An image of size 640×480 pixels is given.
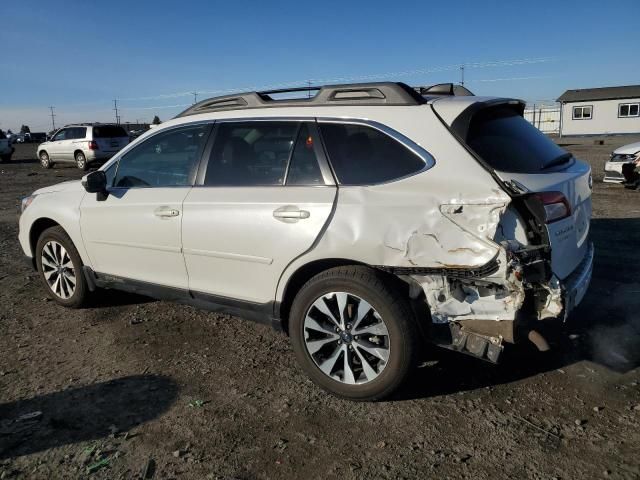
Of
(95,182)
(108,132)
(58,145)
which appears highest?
(108,132)

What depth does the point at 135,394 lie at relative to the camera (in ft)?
11.7

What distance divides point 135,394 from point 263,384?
0.84 meters

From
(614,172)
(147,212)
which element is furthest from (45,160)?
(147,212)

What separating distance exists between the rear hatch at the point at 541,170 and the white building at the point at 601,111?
40.5 metres

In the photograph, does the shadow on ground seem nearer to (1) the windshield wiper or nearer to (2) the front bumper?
(1) the windshield wiper

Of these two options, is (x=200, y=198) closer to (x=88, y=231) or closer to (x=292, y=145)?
(x=292, y=145)

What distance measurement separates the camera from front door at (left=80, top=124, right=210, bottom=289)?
411 cm

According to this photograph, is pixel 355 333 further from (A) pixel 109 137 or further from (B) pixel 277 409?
(A) pixel 109 137

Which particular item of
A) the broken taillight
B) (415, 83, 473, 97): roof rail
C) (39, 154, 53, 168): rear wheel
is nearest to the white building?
(39, 154, 53, 168): rear wheel

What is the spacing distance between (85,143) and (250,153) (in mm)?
19869

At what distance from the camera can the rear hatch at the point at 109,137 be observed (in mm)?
21359

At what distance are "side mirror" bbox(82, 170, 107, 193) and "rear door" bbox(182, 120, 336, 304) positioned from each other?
106 centimetres

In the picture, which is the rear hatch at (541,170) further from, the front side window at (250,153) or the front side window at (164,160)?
the front side window at (164,160)

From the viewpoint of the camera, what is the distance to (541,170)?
10.6 ft
